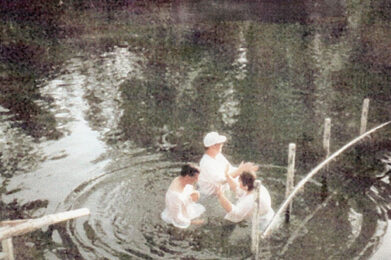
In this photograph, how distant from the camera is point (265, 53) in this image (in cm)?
2247

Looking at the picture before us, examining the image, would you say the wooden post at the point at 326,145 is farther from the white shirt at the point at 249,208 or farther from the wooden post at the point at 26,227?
the wooden post at the point at 26,227

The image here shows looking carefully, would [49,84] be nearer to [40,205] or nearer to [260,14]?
[40,205]

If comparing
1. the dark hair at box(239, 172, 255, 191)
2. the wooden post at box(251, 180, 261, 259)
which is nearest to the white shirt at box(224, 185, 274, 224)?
the dark hair at box(239, 172, 255, 191)

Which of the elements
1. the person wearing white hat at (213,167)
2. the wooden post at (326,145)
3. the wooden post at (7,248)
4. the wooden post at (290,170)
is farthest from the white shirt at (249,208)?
the wooden post at (7,248)

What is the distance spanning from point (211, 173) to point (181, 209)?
979 mm

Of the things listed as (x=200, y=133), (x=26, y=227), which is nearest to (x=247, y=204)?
(x=26, y=227)

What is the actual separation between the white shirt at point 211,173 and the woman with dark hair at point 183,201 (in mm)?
327

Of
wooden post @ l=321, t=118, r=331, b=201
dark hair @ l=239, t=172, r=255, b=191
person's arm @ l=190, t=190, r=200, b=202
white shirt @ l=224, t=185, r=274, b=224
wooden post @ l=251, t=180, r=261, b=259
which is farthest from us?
wooden post @ l=321, t=118, r=331, b=201

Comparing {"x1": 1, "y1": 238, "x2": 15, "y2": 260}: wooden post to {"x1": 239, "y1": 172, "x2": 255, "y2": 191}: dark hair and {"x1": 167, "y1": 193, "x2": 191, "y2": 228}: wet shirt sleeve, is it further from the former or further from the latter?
{"x1": 239, "y1": 172, "x2": 255, "y2": 191}: dark hair

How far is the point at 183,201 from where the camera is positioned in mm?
8695

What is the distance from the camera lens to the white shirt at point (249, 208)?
8711 millimetres

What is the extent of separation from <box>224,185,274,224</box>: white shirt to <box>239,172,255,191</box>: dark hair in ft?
0.50

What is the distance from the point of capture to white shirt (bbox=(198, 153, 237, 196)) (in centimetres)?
939

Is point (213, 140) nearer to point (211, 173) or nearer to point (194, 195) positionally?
point (211, 173)
